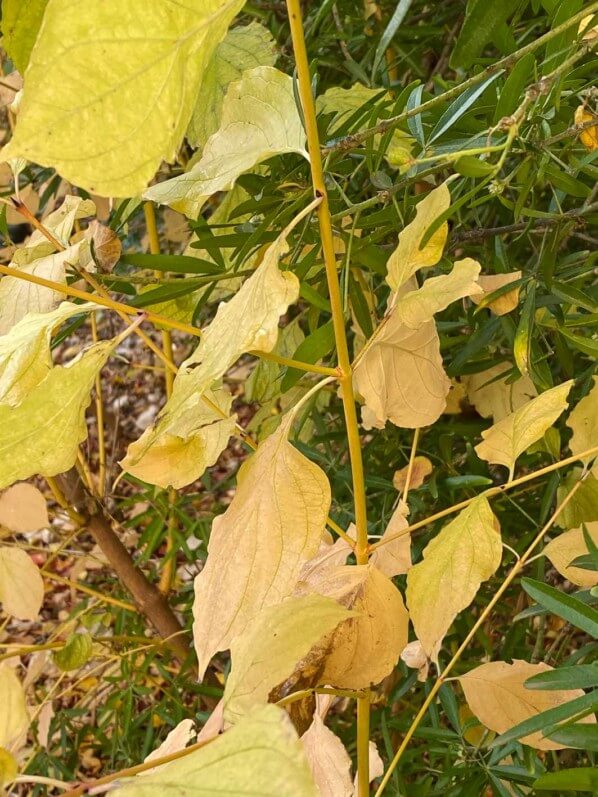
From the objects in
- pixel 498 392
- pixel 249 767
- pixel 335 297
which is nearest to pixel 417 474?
pixel 498 392

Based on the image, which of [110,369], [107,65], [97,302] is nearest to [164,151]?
[107,65]

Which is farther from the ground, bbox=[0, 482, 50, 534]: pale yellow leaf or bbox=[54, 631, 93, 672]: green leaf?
bbox=[0, 482, 50, 534]: pale yellow leaf

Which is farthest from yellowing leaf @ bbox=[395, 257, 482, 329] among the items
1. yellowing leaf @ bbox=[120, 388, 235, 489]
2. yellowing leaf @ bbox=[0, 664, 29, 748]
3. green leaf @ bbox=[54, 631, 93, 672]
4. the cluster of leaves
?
green leaf @ bbox=[54, 631, 93, 672]

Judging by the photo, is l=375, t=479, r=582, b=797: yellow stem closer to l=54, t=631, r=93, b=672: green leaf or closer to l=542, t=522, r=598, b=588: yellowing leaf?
l=542, t=522, r=598, b=588: yellowing leaf

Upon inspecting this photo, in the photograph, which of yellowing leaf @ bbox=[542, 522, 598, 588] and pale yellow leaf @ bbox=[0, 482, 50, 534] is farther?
pale yellow leaf @ bbox=[0, 482, 50, 534]

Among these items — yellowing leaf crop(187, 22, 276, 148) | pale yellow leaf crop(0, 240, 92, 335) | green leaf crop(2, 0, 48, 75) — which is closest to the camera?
green leaf crop(2, 0, 48, 75)

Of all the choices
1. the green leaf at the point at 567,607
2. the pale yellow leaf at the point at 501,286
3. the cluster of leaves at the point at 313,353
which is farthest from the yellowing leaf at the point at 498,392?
the green leaf at the point at 567,607

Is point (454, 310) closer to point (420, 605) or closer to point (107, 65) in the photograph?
point (420, 605)

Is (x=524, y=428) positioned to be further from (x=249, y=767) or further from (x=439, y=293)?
(x=249, y=767)
